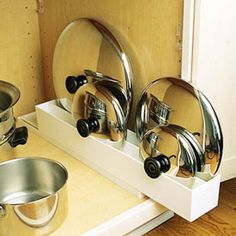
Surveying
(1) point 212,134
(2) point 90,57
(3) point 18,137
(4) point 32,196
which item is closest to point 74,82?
(2) point 90,57

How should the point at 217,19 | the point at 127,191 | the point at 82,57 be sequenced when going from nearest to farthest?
the point at 217,19 < the point at 127,191 < the point at 82,57

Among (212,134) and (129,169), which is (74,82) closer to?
(129,169)

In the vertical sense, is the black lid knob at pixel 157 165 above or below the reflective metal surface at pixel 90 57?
below

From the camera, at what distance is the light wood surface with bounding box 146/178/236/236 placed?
1.03 metres

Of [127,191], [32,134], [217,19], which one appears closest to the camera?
[217,19]

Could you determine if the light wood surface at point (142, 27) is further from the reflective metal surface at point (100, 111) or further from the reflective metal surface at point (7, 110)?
the reflective metal surface at point (7, 110)

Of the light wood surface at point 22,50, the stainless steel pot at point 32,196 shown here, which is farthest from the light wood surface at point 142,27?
the stainless steel pot at point 32,196

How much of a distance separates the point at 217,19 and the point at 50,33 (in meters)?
0.62

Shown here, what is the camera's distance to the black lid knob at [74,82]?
1.15 m

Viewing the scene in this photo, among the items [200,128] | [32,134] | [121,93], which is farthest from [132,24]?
[32,134]

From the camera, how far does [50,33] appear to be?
1356 millimetres

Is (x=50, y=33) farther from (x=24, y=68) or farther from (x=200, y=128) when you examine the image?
(x=200, y=128)

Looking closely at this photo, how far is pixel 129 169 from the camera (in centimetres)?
100

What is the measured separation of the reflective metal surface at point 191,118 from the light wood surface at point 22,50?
57 centimetres
